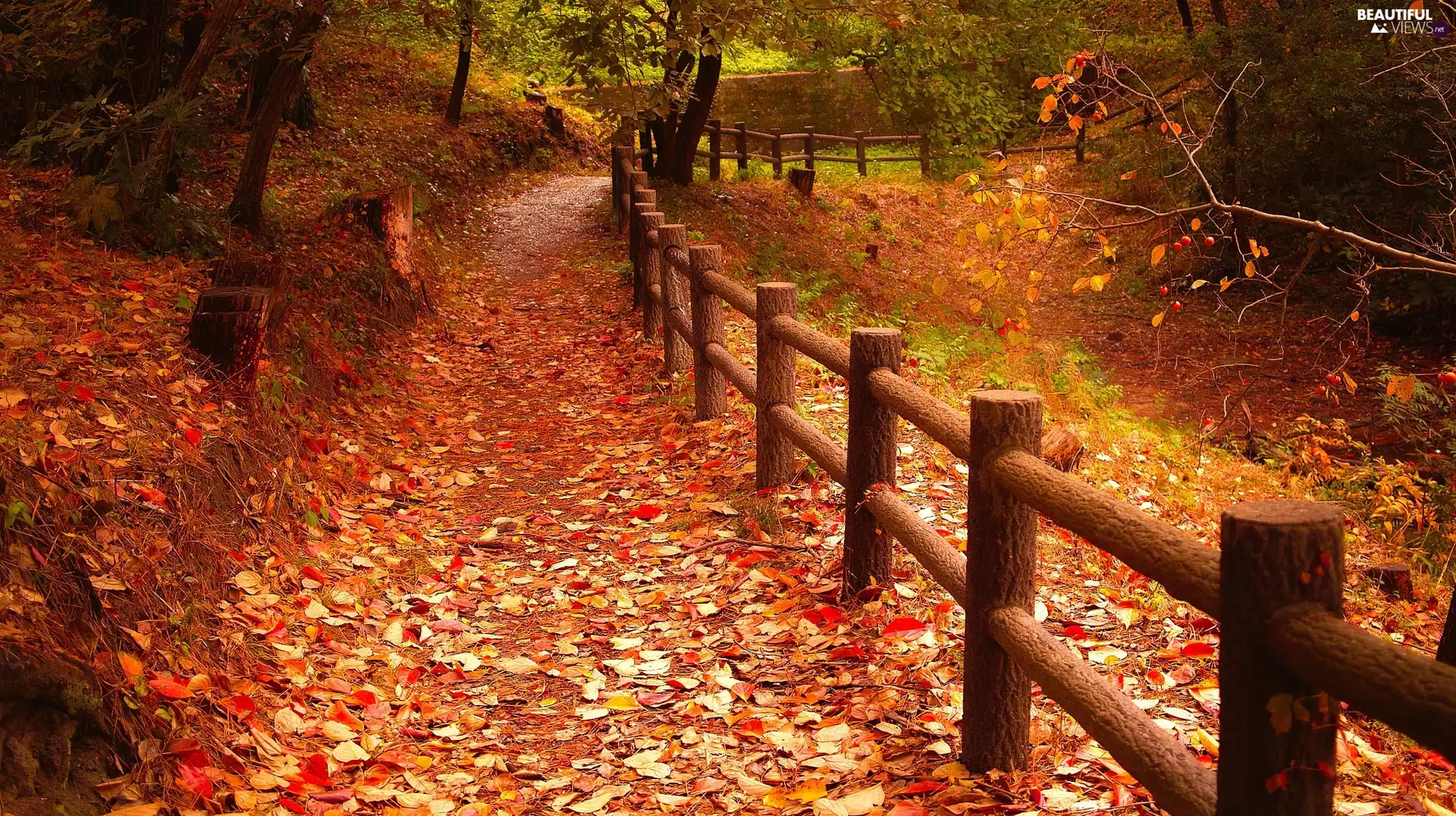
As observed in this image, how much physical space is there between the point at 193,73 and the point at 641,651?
20.0 feet

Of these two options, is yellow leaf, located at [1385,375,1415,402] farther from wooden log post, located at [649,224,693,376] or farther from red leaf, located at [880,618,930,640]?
wooden log post, located at [649,224,693,376]

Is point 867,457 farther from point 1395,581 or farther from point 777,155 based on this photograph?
point 777,155

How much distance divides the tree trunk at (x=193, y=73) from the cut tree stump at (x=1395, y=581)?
8.64 meters

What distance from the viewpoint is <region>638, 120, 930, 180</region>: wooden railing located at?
67.7ft

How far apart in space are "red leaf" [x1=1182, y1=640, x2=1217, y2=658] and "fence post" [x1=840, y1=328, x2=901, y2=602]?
1.27 m

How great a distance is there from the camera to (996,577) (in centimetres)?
333

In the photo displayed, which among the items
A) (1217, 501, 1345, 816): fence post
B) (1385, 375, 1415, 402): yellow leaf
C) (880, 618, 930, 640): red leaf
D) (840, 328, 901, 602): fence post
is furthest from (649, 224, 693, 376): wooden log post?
(1217, 501, 1345, 816): fence post

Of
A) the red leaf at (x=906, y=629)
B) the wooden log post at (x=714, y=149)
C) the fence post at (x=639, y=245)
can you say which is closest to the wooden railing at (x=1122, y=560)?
the red leaf at (x=906, y=629)

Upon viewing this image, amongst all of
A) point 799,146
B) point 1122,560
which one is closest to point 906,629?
point 1122,560

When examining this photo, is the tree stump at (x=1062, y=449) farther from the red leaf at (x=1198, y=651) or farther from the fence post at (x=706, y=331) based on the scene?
the red leaf at (x=1198, y=651)

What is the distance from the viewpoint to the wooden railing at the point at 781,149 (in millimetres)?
20625

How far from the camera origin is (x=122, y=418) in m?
4.98

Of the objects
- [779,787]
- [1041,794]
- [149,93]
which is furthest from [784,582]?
[149,93]

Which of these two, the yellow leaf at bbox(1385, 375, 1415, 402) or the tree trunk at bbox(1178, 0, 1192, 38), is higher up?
the tree trunk at bbox(1178, 0, 1192, 38)
